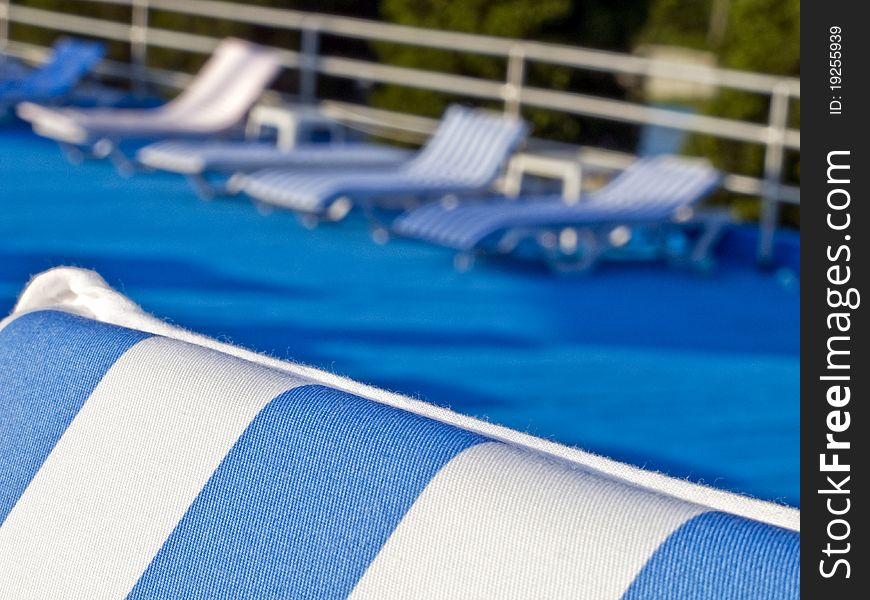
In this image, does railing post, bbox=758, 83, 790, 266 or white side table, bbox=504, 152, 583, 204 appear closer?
railing post, bbox=758, 83, 790, 266

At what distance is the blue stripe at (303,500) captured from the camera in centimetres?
140

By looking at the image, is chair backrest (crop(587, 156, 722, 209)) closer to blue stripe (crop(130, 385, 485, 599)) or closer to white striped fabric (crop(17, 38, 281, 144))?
white striped fabric (crop(17, 38, 281, 144))

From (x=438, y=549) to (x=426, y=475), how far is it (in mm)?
75

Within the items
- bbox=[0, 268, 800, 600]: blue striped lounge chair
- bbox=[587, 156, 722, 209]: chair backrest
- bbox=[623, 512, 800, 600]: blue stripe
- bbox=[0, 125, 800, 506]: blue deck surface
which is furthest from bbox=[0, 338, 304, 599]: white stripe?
bbox=[587, 156, 722, 209]: chair backrest

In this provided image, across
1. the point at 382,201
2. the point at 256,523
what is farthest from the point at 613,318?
the point at 256,523

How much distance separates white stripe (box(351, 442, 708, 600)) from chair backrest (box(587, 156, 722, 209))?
20.9 ft

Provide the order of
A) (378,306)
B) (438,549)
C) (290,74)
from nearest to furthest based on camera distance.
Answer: (438,549) → (378,306) → (290,74)

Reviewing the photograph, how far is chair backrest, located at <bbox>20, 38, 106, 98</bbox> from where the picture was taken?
38.3ft

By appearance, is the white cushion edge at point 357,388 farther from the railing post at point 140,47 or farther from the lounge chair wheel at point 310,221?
the railing post at point 140,47

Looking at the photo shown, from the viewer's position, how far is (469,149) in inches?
343

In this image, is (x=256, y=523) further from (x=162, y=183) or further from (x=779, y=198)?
(x=162, y=183)

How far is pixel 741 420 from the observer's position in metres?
5.09

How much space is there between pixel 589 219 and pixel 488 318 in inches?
45.4

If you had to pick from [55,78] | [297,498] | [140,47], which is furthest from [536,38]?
[297,498]
